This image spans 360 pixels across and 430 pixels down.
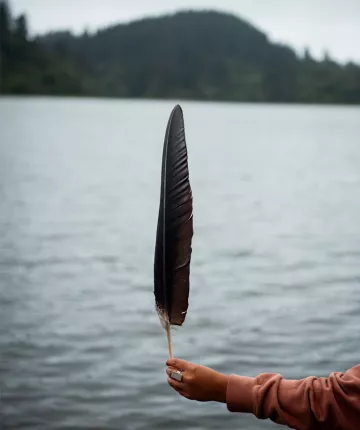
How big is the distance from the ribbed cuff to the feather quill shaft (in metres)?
0.15

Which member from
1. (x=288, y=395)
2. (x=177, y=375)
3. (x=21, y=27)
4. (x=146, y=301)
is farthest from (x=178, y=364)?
(x=21, y=27)

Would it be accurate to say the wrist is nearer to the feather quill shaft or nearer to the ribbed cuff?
the ribbed cuff

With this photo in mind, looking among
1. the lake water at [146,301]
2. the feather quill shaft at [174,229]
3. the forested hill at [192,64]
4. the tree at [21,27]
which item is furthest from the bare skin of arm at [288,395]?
the forested hill at [192,64]

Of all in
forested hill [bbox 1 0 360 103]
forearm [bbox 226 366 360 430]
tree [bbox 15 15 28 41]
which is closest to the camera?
forearm [bbox 226 366 360 430]

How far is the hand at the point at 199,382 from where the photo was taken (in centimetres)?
145

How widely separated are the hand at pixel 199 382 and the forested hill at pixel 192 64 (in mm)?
33040

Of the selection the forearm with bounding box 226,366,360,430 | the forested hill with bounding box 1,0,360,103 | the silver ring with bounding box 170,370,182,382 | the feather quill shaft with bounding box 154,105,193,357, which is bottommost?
the forearm with bounding box 226,366,360,430

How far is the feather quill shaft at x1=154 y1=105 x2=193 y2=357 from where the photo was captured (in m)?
1.55

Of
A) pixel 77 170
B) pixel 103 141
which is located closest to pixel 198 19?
pixel 103 141

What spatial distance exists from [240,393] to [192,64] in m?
41.6

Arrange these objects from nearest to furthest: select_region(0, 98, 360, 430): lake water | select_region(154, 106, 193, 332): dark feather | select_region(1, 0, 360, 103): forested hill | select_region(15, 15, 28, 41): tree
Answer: select_region(154, 106, 193, 332): dark feather < select_region(0, 98, 360, 430): lake water < select_region(15, 15, 28, 41): tree < select_region(1, 0, 360, 103): forested hill

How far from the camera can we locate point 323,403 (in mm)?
1384

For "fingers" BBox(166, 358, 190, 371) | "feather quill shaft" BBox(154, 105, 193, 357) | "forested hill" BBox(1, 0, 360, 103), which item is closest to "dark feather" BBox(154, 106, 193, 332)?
"feather quill shaft" BBox(154, 105, 193, 357)

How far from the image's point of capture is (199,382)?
1446 millimetres
